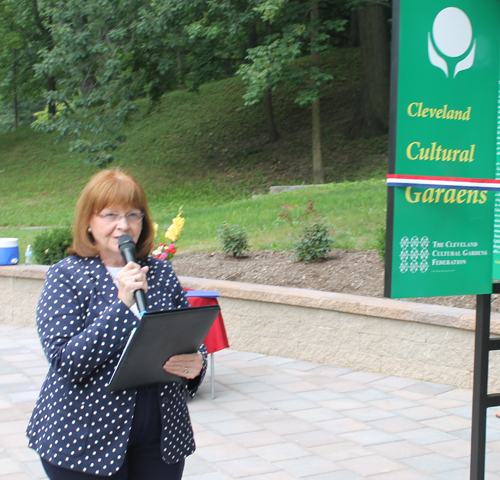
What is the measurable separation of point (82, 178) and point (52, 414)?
2200 centimetres

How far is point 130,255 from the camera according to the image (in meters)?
2.01

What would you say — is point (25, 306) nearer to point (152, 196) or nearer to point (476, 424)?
point (476, 424)

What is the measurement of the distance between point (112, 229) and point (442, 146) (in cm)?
151

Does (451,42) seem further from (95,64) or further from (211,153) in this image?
(211,153)

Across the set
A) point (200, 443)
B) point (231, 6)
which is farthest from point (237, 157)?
point (200, 443)

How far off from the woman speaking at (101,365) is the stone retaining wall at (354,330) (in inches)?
150

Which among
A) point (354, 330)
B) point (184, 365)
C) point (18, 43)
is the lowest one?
point (354, 330)

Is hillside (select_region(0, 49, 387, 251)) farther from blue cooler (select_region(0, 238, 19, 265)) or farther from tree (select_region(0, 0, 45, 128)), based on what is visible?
tree (select_region(0, 0, 45, 128))

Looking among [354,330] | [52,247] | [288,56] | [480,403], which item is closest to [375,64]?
[288,56]

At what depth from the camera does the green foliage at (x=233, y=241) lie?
8891 mm

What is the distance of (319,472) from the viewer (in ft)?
12.8

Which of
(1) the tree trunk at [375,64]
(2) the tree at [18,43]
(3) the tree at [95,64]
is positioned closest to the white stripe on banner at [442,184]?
(3) the tree at [95,64]

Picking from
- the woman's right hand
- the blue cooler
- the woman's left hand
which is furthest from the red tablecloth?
the blue cooler

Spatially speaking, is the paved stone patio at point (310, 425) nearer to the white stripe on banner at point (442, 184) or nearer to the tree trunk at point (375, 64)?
the white stripe on banner at point (442, 184)
